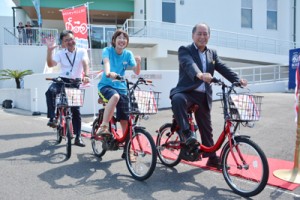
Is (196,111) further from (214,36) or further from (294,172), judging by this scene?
(214,36)

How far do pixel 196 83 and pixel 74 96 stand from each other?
2231mm

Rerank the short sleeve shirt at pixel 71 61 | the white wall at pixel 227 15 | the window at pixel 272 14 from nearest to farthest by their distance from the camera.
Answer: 1. the short sleeve shirt at pixel 71 61
2. the white wall at pixel 227 15
3. the window at pixel 272 14

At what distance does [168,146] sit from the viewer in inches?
181

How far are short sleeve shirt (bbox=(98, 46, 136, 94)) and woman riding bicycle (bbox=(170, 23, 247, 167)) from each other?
2.97 feet

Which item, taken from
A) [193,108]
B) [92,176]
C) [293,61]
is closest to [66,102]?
[92,176]

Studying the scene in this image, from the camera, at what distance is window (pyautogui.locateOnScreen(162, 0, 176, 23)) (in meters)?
18.6

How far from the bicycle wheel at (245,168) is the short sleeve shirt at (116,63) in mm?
1881

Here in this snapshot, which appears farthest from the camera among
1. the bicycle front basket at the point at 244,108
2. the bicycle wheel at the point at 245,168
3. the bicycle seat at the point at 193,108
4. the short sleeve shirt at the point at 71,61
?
the short sleeve shirt at the point at 71,61

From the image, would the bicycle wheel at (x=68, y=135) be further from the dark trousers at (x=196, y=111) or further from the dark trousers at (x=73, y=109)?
the dark trousers at (x=196, y=111)

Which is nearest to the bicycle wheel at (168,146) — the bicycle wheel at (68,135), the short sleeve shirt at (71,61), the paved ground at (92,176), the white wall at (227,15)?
the paved ground at (92,176)

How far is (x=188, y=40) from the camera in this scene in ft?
58.2

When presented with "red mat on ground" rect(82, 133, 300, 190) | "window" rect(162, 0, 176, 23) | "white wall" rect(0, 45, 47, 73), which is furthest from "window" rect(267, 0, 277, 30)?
"red mat on ground" rect(82, 133, 300, 190)

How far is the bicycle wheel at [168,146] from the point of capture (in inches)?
180

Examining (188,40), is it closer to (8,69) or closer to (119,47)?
(8,69)
